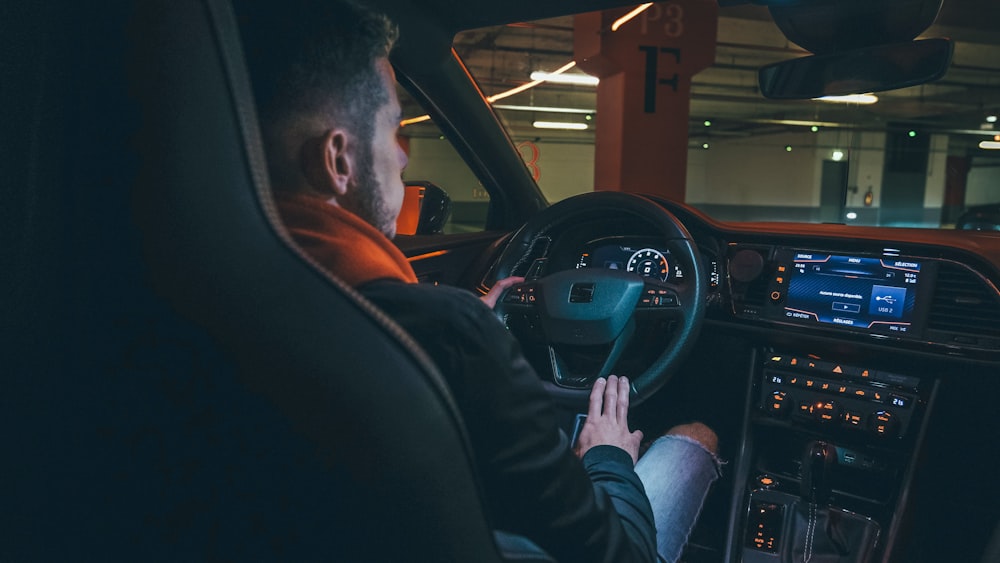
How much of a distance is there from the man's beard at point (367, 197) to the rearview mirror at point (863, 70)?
1171 mm

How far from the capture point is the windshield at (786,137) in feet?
57.3

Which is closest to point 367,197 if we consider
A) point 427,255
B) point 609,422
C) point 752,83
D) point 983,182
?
point 609,422

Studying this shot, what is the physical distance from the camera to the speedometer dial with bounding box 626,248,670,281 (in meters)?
2.31

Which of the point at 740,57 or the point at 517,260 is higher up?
the point at 740,57

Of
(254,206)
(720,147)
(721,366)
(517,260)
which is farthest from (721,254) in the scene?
(720,147)

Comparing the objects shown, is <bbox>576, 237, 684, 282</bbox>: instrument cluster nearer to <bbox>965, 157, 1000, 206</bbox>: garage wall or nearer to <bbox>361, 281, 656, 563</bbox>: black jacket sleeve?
<bbox>361, 281, 656, 563</bbox>: black jacket sleeve

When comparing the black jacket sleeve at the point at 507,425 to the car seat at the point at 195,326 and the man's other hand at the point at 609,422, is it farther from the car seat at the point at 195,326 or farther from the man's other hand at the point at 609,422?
the man's other hand at the point at 609,422

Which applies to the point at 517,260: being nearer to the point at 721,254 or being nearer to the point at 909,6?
the point at 721,254

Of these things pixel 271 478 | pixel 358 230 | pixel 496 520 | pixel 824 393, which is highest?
pixel 358 230

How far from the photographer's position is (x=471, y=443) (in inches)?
33.5

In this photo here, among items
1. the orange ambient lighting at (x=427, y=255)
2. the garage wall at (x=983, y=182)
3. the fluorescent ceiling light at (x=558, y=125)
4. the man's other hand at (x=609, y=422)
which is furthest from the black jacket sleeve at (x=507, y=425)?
the garage wall at (x=983, y=182)

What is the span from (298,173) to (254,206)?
18cm

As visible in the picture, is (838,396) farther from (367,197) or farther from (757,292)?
(367,197)

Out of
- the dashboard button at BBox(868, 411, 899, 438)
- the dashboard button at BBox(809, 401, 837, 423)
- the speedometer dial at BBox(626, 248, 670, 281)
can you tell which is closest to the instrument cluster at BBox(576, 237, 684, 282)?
the speedometer dial at BBox(626, 248, 670, 281)
